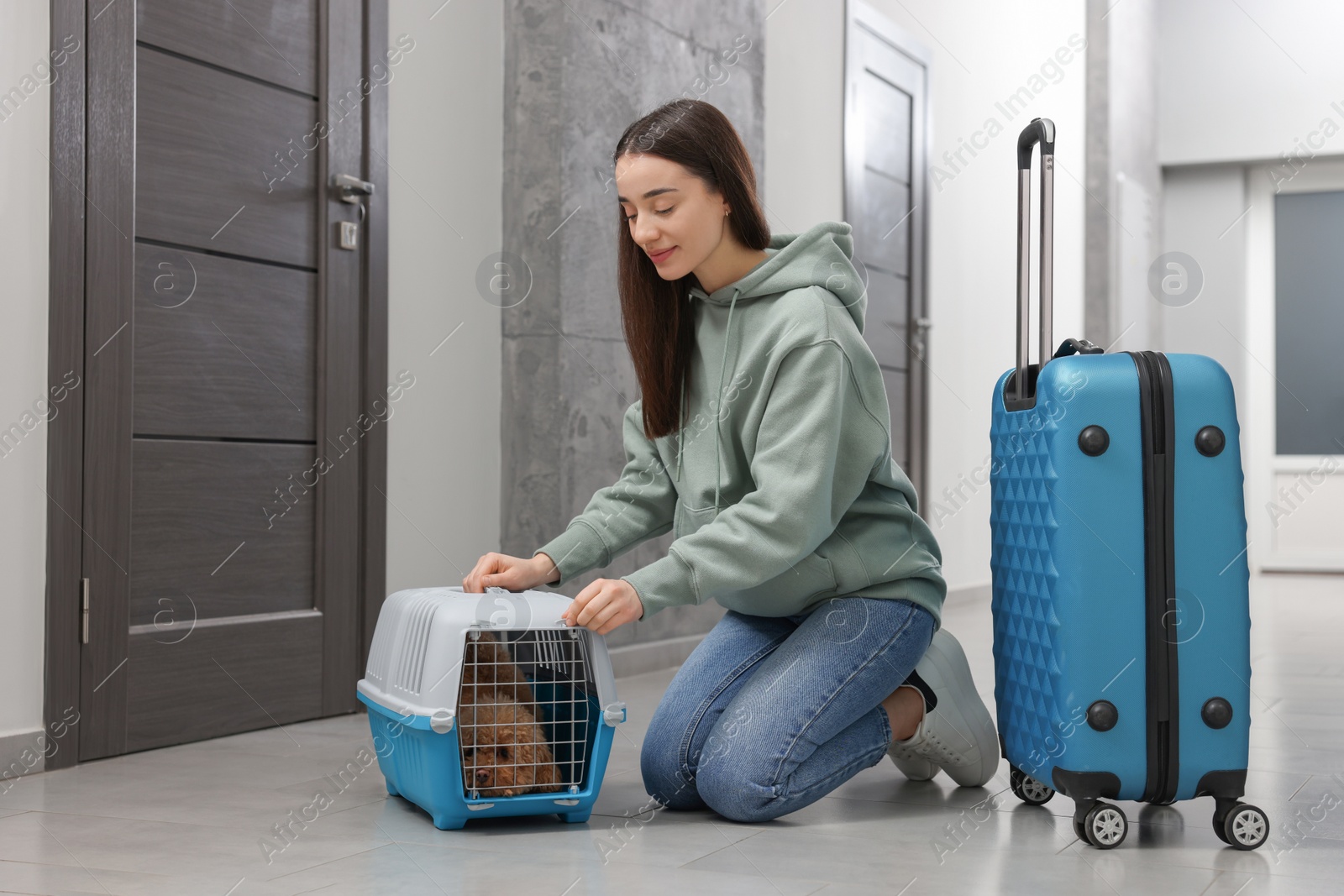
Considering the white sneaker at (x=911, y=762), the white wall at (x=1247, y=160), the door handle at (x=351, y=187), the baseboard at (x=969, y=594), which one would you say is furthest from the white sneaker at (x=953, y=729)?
the white wall at (x=1247, y=160)

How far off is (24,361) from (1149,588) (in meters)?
1.62

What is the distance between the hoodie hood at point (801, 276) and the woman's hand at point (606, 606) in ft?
0.87

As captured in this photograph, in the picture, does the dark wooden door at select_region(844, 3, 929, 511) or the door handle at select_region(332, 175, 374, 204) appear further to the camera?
the dark wooden door at select_region(844, 3, 929, 511)

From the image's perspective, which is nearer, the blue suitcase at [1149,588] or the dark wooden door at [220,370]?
the blue suitcase at [1149,588]

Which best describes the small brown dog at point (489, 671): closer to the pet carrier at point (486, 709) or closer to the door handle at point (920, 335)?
the pet carrier at point (486, 709)

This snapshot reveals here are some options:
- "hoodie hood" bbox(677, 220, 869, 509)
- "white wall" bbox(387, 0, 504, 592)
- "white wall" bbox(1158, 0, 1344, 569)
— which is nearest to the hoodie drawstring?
"hoodie hood" bbox(677, 220, 869, 509)

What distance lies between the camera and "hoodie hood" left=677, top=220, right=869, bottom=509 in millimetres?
1802

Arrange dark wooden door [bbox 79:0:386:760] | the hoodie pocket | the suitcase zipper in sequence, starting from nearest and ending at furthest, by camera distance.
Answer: the suitcase zipper
the hoodie pocket
dark wooden door [bbox 79:0:386:760]

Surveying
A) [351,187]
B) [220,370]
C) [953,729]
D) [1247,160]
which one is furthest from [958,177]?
[953,729]

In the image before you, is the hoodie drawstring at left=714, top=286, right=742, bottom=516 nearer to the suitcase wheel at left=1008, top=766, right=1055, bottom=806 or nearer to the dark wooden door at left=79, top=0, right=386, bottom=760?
the suitcase wheel at left=1008, top=766, right=1055, bottom=806

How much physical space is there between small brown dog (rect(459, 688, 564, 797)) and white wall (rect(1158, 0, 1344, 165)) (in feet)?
22.6

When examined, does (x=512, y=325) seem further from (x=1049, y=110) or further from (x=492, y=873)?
(x=1049, y=110)

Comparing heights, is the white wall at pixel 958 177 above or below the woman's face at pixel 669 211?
above

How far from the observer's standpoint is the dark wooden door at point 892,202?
4.53 metres
